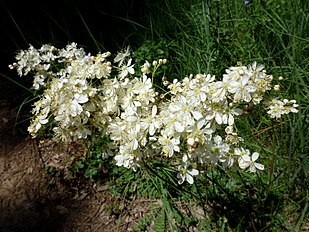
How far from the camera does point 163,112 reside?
1.39 m

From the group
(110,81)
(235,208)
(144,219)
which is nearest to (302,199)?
(235,208)

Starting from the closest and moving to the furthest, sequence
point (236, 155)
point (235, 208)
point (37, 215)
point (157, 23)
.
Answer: point (236, 155) < point (235, 208) < point (37, 215) < point (157, 23)

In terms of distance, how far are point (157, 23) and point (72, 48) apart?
1.32 m

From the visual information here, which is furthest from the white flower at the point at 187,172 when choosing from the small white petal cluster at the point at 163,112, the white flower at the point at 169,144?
the white flower at the point at 169,144

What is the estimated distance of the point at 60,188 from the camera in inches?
97.3

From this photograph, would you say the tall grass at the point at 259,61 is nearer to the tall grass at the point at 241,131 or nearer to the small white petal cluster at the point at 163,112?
the tall grass at the point at 241,131

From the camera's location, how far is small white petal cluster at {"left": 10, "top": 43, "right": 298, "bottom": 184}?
131 cm

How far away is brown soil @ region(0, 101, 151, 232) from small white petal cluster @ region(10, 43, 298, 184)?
75 cm

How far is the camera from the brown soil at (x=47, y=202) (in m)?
2.27

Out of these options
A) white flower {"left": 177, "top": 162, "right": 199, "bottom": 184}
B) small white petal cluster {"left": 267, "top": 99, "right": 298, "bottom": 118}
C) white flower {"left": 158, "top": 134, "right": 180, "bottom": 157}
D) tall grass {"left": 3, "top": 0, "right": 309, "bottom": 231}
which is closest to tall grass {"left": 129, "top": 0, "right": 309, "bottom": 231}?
tall grass {"left": 3, "top": 0, "right": 309, "bottom": 231}

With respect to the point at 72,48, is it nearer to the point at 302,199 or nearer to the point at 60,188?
the point at 60,188

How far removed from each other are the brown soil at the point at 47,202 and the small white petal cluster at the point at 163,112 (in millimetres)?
749

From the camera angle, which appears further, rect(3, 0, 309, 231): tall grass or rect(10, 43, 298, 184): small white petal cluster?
rect(3, 0, 309, 231): tall grass

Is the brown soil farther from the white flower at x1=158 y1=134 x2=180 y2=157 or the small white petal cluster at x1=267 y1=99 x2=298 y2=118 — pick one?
the small white petal cluster at x1=267 y1=99 x2=298 y2=118
